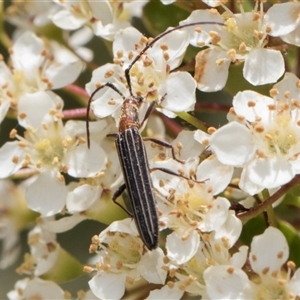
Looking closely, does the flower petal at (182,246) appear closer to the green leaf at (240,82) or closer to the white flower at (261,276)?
the white flower at (261,276)

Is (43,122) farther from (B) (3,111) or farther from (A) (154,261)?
(A) (154,261)

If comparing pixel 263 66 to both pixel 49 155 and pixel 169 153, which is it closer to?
pixel 169 153

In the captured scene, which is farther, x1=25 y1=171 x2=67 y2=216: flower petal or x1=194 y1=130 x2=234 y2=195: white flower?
x1=25 y1=171 x2=67 y2=216: flower petal

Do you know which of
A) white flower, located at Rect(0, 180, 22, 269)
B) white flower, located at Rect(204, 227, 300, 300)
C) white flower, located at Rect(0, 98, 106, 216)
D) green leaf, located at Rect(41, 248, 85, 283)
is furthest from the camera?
white flower, located at Rect(0, 180, 22, 269)

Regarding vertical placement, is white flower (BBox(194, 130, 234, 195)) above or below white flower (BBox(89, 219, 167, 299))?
above

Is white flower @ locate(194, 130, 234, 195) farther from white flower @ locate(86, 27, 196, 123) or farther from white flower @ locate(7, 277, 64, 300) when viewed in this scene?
white flower @ locate(7, 277, 64, 300)

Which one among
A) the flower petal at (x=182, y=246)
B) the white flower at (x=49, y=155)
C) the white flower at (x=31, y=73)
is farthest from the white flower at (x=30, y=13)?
the flower petal at (x=182, y=246)

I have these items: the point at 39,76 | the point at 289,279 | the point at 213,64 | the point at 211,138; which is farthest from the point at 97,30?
the point at 289,279

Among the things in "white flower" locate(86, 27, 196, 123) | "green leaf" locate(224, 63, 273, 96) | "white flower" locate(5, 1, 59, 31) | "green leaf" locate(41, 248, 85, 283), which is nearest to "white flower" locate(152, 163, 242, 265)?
"white flower" locate(86, 27, 196, 123)
